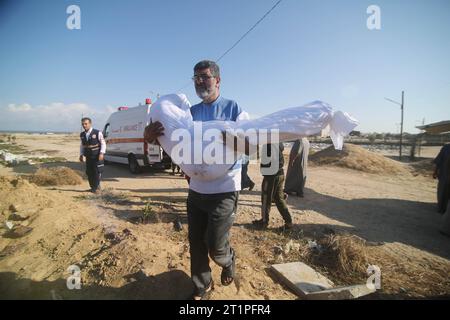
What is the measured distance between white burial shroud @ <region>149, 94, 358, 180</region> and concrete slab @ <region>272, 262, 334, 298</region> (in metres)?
1.78

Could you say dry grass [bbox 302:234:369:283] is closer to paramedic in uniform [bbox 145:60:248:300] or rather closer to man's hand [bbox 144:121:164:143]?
paramedic in uniform [bbox 145:60:248:300]

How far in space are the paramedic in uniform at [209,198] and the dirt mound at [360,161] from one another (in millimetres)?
13692

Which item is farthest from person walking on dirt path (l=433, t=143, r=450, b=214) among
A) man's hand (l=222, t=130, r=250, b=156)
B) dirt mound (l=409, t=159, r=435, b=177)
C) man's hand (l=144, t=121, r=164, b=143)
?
dirt mound (l=409, t=159, r=435, b=177)

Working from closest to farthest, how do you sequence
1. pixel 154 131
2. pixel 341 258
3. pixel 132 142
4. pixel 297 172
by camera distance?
pixel 154 131 < pixel 341 258 < pixel 297 172 < pixel 132 142

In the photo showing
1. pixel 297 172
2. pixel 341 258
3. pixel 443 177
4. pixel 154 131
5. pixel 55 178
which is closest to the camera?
pixel 154 131

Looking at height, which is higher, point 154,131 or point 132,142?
point 154,131

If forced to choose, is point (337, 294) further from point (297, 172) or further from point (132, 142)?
point (132, 142)

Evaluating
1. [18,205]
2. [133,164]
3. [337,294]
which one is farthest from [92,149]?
[337,294]

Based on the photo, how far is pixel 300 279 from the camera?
3.05m

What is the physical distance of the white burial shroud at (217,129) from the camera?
1.84 metres

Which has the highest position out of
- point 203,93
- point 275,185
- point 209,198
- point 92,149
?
point 203,93

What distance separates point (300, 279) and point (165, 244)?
191 cm

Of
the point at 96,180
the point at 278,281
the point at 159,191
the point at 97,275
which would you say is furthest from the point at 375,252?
the point at 96,180

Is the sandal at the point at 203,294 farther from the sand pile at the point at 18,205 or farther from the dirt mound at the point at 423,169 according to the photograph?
the dirt mound at the point at 423,169
